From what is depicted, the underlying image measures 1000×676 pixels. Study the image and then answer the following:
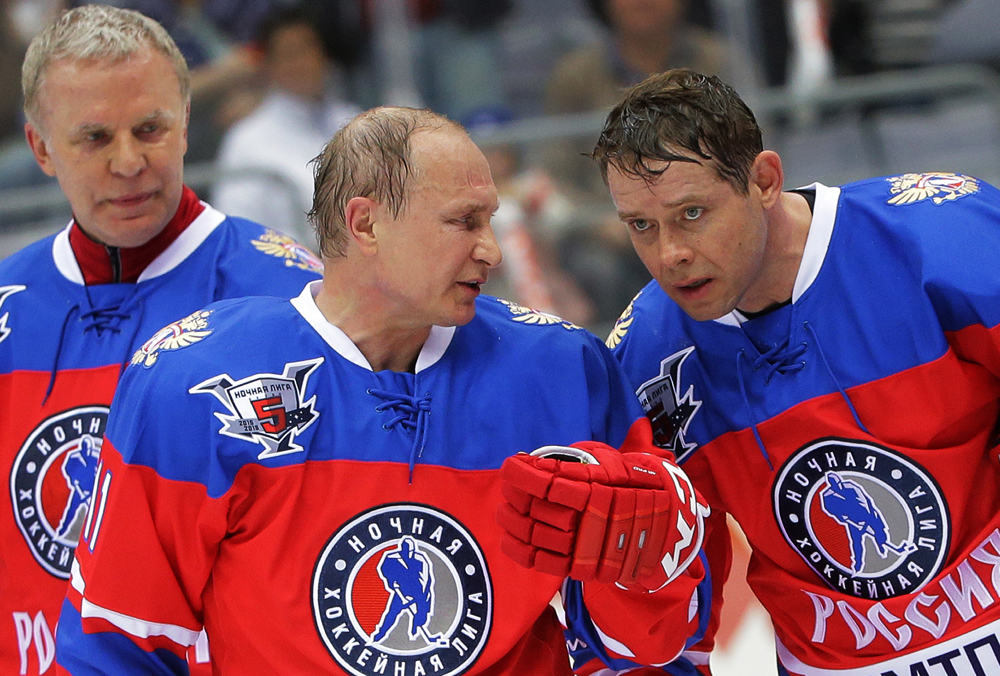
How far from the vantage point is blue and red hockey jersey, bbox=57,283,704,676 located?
192 centimetres

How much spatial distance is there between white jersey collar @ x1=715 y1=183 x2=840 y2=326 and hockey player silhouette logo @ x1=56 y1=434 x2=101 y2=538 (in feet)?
4.00

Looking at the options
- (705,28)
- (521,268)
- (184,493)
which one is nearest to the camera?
(184,493)

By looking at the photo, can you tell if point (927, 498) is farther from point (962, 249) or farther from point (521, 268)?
point (521, 268)

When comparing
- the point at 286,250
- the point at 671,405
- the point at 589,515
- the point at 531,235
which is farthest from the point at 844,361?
the point at 531,235

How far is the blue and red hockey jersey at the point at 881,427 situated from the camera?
201 cm

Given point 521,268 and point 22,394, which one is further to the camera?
point 521,268

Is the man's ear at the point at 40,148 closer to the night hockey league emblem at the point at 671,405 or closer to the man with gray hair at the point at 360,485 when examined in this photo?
the man with gray hair at the point at 360,485

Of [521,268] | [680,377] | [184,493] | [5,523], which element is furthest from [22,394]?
[521,268]

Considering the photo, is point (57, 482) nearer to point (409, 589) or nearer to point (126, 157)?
point (126, 157)

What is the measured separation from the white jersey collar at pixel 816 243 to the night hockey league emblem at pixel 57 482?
1.22 m

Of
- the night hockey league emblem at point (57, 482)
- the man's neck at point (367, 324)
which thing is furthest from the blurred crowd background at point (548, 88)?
the man's neck at point (367, 324)

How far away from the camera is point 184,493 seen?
1911mm

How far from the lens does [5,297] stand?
237 cm

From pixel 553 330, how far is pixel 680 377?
285mm
